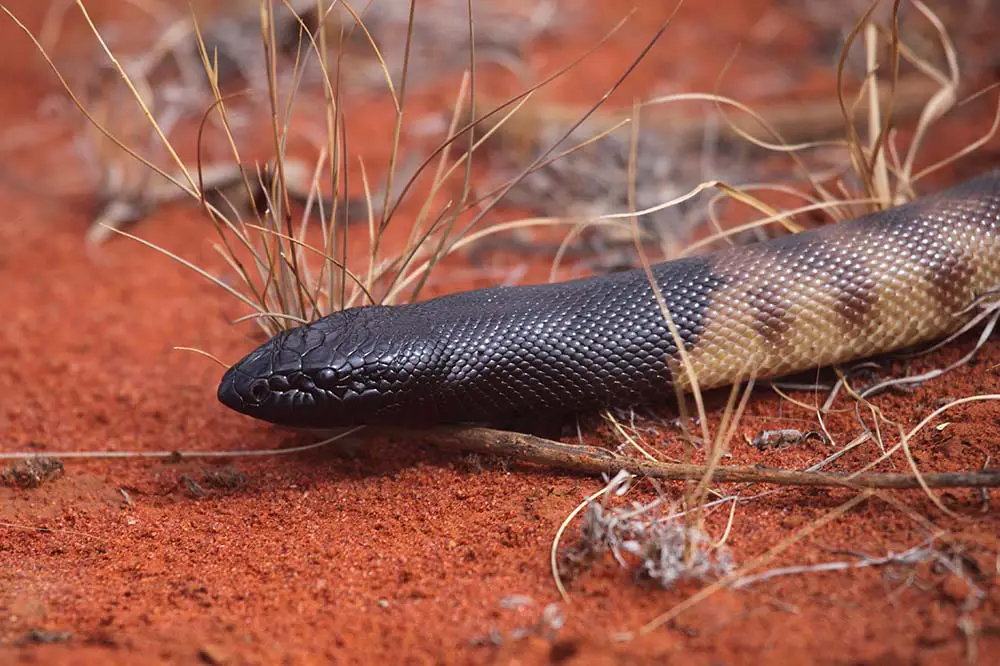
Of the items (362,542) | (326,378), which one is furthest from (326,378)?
(362,542)

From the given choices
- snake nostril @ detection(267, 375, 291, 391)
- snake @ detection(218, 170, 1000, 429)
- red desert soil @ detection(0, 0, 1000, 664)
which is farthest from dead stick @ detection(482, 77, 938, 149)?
snake nostril @ detection(267, 375, 291, 391)

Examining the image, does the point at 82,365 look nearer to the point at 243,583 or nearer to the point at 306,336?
the point at 306,336

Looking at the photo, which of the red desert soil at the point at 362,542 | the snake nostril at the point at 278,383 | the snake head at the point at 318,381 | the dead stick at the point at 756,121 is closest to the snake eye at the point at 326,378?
the snake head at the point at 318,381

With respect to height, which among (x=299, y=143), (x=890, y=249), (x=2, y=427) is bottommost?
(x=2, y=427)

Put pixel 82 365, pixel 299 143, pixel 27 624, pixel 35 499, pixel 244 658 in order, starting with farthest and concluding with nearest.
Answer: pixel 299 143, pixel 82 365, pixel 35 499, pixel 27 624, pixel 244 658

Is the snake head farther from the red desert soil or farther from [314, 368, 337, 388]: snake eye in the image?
the red desert soil

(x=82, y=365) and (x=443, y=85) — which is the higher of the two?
(x=443, y=85)

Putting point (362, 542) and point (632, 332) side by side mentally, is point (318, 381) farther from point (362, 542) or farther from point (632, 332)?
point (632, 332)

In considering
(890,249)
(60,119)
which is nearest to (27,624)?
(890,249)

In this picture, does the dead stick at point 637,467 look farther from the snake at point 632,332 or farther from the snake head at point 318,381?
the snake head at point 318,381
